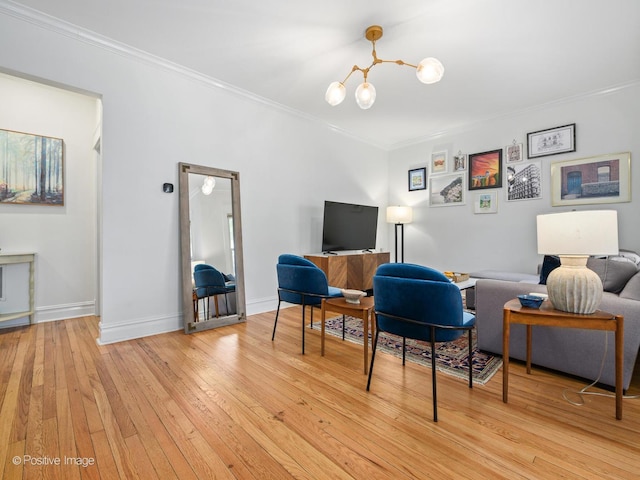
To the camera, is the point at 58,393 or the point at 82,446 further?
the point at 58,393

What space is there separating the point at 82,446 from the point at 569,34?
4553 millimetres

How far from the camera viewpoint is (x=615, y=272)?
2041 millimetres

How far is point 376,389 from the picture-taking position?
1939 mm

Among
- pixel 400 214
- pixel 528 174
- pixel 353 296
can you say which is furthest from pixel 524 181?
pixel 353 296

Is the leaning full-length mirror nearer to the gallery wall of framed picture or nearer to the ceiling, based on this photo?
the ceiling

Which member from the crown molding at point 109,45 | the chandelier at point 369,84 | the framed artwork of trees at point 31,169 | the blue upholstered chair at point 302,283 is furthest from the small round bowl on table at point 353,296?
the framed artwork of trees at point 31,169

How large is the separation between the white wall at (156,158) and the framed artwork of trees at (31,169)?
140 cm

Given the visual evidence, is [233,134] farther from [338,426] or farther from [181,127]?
[338,426]

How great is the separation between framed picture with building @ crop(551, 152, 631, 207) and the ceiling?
88cm

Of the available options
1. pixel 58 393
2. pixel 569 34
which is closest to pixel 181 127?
pixel 58 393

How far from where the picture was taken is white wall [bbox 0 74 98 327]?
132 inches

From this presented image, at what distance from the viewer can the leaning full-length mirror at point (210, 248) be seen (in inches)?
127

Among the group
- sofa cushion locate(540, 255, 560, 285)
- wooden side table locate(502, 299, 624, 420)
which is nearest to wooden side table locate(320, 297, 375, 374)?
wooden side table locate(502, 299, 624, 420)

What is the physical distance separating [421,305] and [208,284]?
8.29 feet
